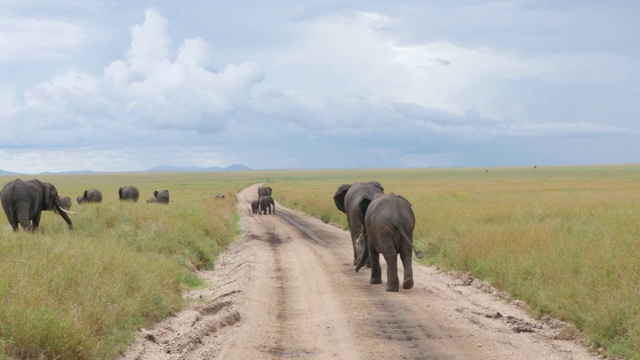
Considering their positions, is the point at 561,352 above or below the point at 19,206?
below

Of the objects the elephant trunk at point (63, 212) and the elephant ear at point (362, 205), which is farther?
the elephant trunk at point (63, 212)

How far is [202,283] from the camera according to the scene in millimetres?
14867

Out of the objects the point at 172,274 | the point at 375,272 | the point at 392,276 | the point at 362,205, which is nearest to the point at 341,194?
the point at 362,205

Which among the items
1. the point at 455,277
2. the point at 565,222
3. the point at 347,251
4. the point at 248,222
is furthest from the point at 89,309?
the point at 248,222

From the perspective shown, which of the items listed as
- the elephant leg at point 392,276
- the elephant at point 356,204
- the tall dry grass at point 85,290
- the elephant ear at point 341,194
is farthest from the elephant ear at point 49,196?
the elephant leg at point 392,276

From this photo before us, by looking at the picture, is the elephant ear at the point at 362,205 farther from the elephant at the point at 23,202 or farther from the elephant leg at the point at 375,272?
the elephant at the point at 23,202

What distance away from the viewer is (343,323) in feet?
31.2

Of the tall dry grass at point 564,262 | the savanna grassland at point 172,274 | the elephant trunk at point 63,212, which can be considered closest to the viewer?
the savanna grassland at point 172,274

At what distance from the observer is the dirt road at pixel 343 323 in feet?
27.2

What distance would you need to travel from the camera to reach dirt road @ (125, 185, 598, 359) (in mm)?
8281

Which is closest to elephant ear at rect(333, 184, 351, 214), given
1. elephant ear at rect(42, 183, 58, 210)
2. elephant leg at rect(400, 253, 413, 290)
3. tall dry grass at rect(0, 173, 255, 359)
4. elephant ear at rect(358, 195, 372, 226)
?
elephant ear at rect(358, 195, 372, 226)

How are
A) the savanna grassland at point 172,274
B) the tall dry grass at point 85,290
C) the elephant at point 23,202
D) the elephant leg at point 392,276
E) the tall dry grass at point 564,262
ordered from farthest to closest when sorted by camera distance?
the elephant at point 23,202, the elephant leg at point 392,276, the tall dry grass at point 564,262, the savanna grassland at point 172,274, the tall dry grass at point 85,290

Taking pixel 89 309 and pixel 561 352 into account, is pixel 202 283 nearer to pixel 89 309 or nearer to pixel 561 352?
pixel 89 309

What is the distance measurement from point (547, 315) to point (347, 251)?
9.53 meters
